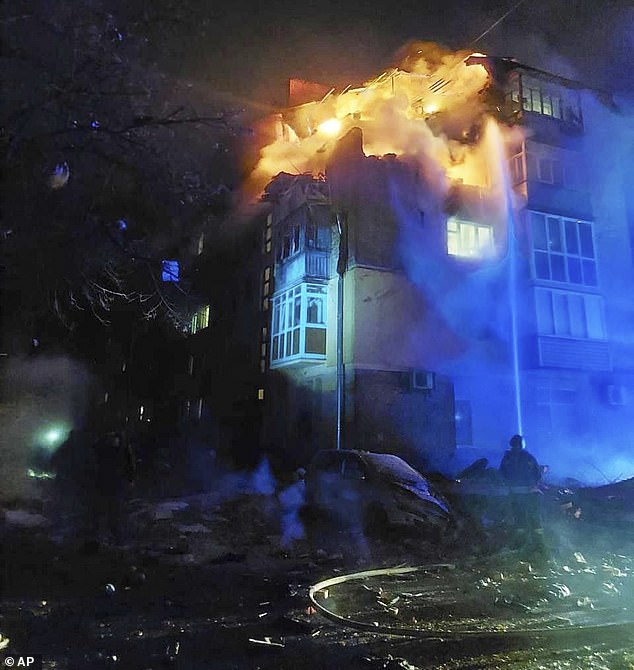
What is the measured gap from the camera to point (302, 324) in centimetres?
1825

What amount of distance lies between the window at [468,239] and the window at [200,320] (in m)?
14.9

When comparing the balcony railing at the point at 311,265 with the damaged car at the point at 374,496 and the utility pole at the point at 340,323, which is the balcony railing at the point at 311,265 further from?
the damaged car at the point at 374,496

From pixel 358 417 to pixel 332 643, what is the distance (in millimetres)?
11681

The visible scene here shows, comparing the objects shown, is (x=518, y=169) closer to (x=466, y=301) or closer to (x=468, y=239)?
(x=468, y=239)

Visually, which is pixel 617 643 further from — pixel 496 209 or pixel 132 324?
pixel 132 324

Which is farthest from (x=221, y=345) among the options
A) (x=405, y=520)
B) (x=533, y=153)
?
(x=405, y=520)

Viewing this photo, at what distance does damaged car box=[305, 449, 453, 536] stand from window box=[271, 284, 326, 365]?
23.7ft

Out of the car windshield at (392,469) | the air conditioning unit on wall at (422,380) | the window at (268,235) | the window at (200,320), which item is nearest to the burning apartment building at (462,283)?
the air conditioning unit on wall at (422,380)

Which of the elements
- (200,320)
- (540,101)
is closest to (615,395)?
(540,101)

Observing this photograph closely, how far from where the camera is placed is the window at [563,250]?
19.0 metres

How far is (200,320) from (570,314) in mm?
19204

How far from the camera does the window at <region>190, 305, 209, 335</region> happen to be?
2883 cm

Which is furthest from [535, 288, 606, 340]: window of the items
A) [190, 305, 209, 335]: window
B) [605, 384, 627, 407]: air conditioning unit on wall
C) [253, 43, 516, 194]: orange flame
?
[190, 305, 209, 335]: window

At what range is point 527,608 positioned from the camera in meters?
5.70
